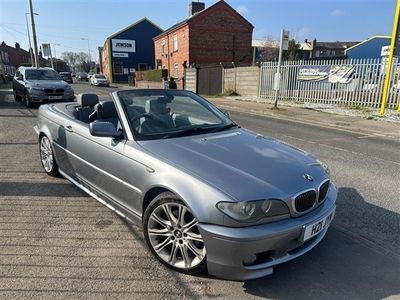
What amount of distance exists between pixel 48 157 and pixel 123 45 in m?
54.8

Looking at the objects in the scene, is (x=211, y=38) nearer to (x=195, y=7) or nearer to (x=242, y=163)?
(x=195, y=7)

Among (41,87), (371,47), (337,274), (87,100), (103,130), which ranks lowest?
(337,274)

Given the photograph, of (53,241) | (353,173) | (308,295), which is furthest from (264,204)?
(353,173)

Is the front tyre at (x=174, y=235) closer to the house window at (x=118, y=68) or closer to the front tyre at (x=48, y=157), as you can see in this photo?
the front tyre at (x=48, y=157)

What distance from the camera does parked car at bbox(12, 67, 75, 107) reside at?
45.4 feet

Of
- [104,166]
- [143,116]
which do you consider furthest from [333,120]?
[104,166]

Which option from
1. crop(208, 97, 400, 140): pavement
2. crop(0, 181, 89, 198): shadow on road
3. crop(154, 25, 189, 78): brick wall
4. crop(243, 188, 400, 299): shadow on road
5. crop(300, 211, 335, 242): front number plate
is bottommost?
crop(208, 97, 400, 140): pavement

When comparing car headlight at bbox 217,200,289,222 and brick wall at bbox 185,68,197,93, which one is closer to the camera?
car headlight at bbox 217,200,289,222

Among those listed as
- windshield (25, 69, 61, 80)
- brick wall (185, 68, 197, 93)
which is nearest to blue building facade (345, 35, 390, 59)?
brick wall (185, 68, 197, 93)

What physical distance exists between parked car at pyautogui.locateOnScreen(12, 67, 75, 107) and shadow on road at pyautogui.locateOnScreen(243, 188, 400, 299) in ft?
43.0

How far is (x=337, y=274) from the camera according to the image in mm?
2967

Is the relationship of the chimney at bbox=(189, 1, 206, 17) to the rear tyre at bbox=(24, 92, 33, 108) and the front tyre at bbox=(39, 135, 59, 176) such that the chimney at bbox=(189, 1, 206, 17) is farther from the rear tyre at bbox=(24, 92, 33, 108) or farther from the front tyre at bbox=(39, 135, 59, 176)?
the front tyre at bbox=(39, 135, 59, 176)

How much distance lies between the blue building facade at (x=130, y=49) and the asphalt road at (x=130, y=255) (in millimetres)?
54388

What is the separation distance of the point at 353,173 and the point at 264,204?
386cm
